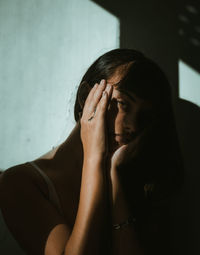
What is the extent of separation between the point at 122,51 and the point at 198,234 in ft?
2.42

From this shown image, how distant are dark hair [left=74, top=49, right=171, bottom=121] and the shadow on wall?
16 cm

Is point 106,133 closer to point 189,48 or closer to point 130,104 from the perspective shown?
point 130,104

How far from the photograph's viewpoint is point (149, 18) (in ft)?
3.51

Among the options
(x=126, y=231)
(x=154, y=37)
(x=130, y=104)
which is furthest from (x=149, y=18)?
(x=126, y=231)

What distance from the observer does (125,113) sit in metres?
0.84

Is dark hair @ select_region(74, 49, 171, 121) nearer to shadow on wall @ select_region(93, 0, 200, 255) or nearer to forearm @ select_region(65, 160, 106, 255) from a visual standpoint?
shadow on wall @ select_region(93, 0, 200, 255)

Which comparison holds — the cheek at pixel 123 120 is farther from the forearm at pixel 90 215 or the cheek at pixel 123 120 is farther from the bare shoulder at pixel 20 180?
the bare shoulder at pixel 20 180

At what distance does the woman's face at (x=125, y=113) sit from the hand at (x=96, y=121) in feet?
0.11

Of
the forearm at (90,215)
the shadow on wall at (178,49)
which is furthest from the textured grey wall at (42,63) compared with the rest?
the forearm at (90,215)

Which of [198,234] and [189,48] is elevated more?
[189,48]

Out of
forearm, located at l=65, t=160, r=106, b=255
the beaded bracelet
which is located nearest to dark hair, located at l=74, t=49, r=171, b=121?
forearm, located at l=65, t=160, r=106, b=255

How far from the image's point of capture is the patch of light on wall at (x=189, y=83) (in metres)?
1.03

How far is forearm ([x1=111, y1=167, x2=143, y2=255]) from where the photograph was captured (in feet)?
2.70

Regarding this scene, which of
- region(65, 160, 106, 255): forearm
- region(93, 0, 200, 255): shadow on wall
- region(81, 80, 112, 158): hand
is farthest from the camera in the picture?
region(93, 0, 200, 255): shadow on wall
